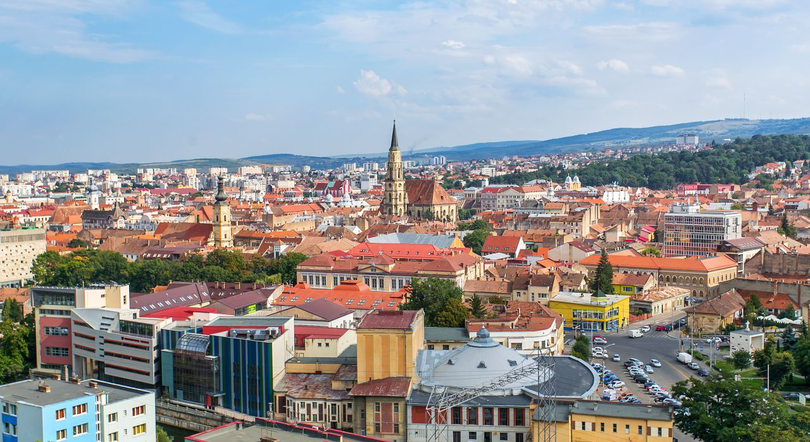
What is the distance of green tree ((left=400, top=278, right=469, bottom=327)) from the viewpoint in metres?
32.6

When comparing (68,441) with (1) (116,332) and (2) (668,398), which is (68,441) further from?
(2) (668,398)

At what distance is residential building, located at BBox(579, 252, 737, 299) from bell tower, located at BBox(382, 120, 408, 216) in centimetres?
3843

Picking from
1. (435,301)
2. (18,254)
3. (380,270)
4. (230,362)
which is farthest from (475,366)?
(18,254)

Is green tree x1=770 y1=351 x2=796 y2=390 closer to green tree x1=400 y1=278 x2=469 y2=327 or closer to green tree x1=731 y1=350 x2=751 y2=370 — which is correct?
green tree x1=731 y1=350 x2=751 y2=370

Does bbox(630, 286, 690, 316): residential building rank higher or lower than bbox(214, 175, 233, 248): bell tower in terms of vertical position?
lower

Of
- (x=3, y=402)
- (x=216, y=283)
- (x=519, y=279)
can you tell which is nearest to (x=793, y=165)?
(x=519, y=279)

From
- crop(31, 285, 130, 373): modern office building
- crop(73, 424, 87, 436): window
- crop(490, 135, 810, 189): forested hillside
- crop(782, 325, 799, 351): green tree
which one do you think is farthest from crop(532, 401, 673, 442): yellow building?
crop(490, 135, 810, 189): forested hillside

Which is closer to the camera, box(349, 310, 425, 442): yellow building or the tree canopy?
box(349, 310, 425, 442): yellow building

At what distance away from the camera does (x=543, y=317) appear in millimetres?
32531

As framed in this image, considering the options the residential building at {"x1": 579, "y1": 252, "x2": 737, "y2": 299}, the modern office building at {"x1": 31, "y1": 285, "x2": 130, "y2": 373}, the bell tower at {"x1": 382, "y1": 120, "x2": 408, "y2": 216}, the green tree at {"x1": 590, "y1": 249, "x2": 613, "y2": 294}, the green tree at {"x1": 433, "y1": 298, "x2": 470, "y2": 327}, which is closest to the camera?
the modern office building at {"x1": 31, "y1": 285, "x2": 130, "y2": 373}

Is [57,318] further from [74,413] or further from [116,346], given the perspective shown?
[74,413]

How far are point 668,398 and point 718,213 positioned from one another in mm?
34055

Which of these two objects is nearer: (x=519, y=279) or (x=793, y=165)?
(x=519, y=279)

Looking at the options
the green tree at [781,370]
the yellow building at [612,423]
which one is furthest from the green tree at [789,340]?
the yellow building at [612,423]
